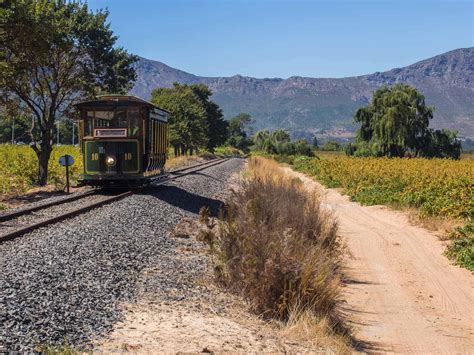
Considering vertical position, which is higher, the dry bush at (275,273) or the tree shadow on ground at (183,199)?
the dry bush at (275,273)

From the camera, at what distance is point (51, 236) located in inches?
444

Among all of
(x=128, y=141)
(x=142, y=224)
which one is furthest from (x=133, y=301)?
(x=128, y=141)

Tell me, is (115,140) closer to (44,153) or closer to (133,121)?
(133,121)

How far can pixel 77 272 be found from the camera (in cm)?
841

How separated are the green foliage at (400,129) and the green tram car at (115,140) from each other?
44893 mm

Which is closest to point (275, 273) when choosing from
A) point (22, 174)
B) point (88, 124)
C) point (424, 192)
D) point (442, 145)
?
point (88, 124)

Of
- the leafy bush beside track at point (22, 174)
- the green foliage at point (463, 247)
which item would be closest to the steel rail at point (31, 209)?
the leafy bush beside track at point (22, 174)

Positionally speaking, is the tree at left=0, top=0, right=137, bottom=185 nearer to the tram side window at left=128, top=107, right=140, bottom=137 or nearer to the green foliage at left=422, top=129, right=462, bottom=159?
the tram side window at left=128, top=107, right=140, bottom=137

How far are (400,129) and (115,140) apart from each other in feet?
151

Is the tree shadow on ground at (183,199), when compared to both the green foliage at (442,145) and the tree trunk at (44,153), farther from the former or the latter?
the green foliage at (442,145)

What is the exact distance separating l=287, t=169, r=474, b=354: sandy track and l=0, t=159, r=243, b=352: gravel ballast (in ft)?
10.2

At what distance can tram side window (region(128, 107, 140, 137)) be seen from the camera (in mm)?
20547

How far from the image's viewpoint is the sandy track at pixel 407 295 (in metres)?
8.30

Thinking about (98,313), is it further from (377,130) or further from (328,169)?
(377,130)
